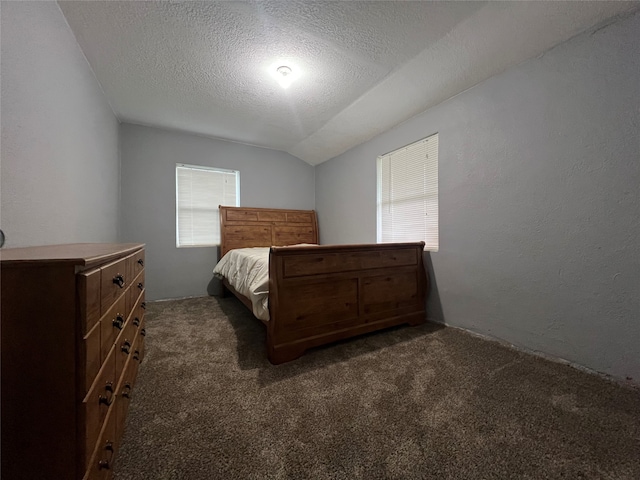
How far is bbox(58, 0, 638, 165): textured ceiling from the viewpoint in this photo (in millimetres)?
→ 1531

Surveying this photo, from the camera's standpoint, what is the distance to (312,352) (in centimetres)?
186

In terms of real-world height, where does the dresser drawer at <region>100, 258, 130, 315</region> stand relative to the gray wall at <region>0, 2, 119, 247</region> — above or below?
below

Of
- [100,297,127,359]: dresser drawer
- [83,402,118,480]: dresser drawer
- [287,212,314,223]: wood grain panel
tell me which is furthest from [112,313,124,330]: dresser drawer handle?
[287,212,314,223]: wood grain panel

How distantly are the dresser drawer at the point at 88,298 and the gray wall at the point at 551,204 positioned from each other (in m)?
2.51

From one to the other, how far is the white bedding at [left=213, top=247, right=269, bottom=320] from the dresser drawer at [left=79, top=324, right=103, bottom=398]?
102 centimetres

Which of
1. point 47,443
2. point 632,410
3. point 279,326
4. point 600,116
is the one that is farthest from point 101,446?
point 600,116

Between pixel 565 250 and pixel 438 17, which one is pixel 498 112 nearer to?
pixel 438 17

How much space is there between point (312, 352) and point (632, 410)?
5.81 feet

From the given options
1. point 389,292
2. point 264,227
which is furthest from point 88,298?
point 264,227

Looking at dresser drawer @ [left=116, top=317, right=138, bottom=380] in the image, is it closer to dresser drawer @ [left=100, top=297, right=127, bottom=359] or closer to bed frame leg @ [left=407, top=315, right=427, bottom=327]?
dresser drawer @ [left=100, top=297, right=127, bottom=359]

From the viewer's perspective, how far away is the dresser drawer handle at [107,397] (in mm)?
771

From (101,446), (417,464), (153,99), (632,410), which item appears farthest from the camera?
(153,99)

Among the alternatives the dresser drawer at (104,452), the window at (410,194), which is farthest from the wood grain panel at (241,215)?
the dresser drawer at (104,452)

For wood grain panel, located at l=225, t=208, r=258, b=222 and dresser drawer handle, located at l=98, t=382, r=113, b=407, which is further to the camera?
wood grain panel, located at l=225, t=208, r=258, b=222
